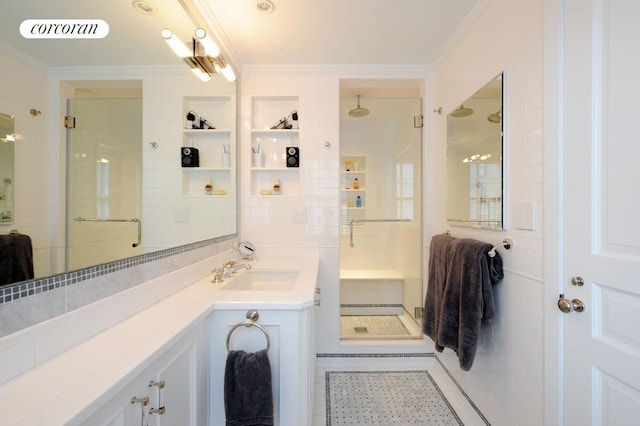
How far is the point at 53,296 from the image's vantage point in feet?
2.51

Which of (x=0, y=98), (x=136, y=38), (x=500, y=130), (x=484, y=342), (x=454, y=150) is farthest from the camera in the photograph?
(x=454, y=150)

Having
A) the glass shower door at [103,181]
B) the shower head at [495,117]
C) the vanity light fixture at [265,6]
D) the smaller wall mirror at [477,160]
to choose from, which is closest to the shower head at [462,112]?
the smaller wall mirror at [477,160]

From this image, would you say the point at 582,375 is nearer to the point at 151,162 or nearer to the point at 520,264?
the point at 520,264

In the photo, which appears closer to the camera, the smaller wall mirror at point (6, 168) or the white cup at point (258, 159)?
the smaller wall mirror at point (6, 168)

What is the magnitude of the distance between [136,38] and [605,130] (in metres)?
1.84

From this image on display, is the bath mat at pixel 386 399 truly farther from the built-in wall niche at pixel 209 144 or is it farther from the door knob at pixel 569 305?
the built-in wall niche at pixel 209 144

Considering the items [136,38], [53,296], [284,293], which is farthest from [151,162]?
[284,293]

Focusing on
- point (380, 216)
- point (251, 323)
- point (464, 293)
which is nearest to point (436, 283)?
point (464, 293)

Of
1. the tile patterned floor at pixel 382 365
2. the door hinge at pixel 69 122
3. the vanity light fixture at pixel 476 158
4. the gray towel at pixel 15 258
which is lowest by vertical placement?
the tile patterned floor at pixel 382 365

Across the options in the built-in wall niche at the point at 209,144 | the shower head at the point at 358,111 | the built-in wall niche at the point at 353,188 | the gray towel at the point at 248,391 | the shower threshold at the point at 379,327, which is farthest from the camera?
the built-in wall niche at the point at 353,188

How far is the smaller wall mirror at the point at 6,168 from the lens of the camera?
654 mm

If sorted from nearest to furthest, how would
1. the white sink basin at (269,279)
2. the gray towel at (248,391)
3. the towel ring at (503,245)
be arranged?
the gray towel at (248,391) < the towel ring at (503,245) < the white sink basin at (269,279)

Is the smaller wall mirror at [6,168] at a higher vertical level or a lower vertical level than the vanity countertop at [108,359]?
higher

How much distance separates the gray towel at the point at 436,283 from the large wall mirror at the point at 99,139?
1.55m
